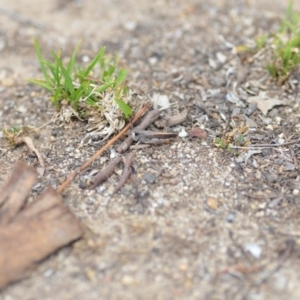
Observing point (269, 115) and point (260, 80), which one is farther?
point (260, 80)

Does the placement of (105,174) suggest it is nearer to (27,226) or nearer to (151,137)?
(151,137)

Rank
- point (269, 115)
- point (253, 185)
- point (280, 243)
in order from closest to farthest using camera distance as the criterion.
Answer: point (280, 243) < point (253, 185) < point (269, 115)

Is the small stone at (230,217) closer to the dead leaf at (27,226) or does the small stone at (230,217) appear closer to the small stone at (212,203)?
the small stone at (212,203)

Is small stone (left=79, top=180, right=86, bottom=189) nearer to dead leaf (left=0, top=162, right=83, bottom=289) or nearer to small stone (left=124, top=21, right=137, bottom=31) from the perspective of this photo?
dead leaf (left=0, top=162, right=83, bottom=289)

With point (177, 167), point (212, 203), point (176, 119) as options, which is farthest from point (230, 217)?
point (176, 119)

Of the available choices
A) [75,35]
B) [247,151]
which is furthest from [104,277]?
[75,35]

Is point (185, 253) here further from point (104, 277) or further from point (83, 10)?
point (83, 10)

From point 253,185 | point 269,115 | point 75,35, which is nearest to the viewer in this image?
point 253,185
